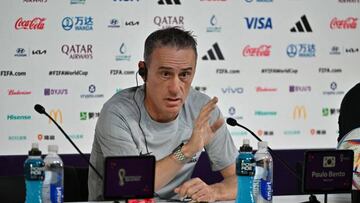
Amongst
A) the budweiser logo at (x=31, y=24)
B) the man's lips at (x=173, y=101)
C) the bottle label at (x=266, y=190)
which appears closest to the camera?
the bottle label at (x=266, y=190)

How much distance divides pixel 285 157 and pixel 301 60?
82 cm

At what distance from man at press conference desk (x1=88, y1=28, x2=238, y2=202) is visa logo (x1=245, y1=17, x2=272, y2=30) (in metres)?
2.67

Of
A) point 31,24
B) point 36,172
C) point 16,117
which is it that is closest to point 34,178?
point 36,172

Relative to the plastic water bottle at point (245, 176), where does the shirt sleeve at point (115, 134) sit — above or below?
above

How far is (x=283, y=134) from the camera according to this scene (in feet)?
22.4

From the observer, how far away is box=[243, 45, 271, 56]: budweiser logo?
672 cm

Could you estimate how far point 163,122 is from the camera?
4.05m

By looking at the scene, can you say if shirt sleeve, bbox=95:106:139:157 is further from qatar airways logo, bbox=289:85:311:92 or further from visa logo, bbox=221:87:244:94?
qatar airways logo, bbox=289:85:311:92

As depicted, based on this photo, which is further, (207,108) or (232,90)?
(232,90)

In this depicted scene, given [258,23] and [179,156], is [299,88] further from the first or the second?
[179,156]

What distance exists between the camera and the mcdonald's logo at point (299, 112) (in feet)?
22.4

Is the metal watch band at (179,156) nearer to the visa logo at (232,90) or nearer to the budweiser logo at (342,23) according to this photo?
the visa logo at (232,90)

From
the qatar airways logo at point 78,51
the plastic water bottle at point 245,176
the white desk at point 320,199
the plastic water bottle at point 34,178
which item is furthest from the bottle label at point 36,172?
the qatar airways logo at point 78,51

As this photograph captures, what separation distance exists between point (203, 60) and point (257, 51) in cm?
46
